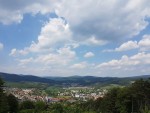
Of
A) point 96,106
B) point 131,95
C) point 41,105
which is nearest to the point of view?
point 131,95

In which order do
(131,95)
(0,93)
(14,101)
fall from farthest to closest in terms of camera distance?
1. (14,101)
2. (131,95)
3. (0,93)

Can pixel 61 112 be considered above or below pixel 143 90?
below

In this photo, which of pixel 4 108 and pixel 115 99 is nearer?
pixel 4 108

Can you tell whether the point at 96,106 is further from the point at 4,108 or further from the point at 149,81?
the point at 4,108

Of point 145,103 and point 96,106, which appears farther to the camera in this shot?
point 96,106

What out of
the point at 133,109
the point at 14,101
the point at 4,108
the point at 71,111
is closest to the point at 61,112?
the point at 71,111

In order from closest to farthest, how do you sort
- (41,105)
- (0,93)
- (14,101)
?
1. (0,93)
2. (14,101)
3. (41,105)

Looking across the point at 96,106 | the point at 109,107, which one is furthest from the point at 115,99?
the point at 96,106

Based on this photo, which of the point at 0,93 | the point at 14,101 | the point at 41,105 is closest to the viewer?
the point at 0,93

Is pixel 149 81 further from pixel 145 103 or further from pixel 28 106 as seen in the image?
pixel 28 106
